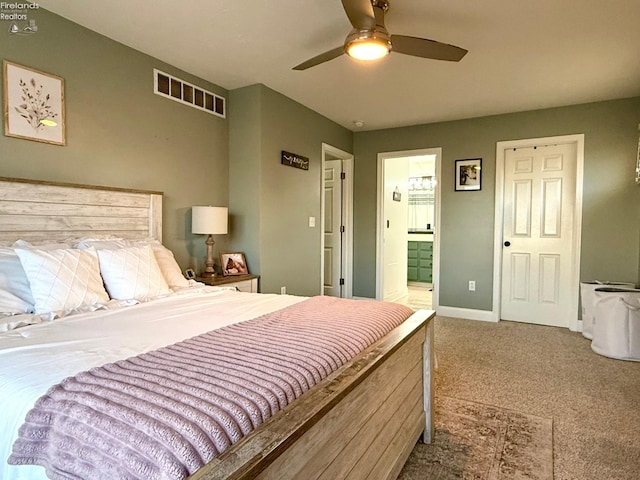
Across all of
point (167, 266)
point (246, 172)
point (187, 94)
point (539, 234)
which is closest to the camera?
point (167, 266)

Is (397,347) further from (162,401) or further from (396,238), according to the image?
(396,238)

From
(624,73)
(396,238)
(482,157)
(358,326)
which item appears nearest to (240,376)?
(358,326)

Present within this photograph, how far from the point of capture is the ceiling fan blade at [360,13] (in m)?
Result: 1.82

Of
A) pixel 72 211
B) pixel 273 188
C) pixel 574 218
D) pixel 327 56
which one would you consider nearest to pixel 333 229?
pixel 273 188

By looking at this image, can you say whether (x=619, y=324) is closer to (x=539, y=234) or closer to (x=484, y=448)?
(x=539, y=234)

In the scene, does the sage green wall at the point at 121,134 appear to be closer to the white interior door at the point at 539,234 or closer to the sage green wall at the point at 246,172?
the sage green wall at the point at 246,172

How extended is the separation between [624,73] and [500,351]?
2584 millimetres

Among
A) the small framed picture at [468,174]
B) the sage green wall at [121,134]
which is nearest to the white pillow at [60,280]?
the sage green wall at [121,134]

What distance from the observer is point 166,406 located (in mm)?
849

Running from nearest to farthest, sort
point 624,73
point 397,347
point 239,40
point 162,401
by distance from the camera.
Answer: point 162,401 < point 397,347 < point 239,40 < point 624,73

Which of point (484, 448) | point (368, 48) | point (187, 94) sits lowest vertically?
point (484, 448)

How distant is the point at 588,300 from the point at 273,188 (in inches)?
129

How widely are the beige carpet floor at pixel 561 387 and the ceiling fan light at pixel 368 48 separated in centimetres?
218

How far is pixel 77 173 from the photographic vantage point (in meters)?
2.51
